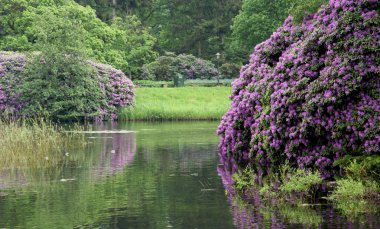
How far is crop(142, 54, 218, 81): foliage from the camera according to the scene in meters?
80.1

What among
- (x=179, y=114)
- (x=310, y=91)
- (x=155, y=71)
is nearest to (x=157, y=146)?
(x=310, y=91)

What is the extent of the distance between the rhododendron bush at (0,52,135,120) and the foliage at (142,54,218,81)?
733 inches

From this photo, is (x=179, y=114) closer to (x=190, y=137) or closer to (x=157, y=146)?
(x=190, y=137)

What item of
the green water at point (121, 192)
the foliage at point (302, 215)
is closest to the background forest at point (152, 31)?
the green water at point (121, 192)

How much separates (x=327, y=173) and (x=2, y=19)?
54446mm

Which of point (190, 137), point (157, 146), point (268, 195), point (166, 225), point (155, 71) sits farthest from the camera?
point (155, 71)

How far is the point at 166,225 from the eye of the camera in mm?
14078

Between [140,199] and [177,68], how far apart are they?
64.0 m

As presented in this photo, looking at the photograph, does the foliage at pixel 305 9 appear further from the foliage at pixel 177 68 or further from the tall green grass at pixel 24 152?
the foliage at pixel 177 68

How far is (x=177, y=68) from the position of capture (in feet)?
266

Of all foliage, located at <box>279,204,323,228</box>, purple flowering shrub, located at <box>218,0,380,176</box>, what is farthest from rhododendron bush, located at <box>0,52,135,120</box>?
foliage, located at <box>279,204,323,228</box>

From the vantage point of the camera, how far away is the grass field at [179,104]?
5819 cm

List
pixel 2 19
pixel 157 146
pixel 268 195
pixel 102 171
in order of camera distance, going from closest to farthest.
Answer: pixel 268 195 → pixel 102 171 → pixel 157 146 → pixel 2 19

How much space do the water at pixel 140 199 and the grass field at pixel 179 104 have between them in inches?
1160
